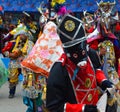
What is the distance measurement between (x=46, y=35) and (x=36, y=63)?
1.06 ft

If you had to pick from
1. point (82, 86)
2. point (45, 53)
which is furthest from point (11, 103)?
point (82, 86)

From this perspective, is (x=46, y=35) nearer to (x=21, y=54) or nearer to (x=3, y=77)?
(x=3, y=77)

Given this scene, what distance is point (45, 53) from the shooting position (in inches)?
196

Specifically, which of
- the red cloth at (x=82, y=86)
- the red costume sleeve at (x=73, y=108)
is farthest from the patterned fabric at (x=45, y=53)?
the red costume sleeve at (x=73, y=108)

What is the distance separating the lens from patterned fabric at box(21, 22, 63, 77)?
16.2 feet

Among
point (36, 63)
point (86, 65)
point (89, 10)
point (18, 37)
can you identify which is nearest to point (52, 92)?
point (86, 65)

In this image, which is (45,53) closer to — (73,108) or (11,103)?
(73,108)

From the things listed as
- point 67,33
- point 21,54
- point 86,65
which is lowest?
point 21,54

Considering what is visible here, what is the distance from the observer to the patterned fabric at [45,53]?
4934 millimetres

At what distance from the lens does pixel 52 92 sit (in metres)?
2.90

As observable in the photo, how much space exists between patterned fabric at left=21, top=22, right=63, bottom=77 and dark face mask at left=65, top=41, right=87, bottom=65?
1.93 m

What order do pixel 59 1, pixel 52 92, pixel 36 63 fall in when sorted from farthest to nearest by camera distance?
pixel 59 1
pixel 36 63
pixel 52 92

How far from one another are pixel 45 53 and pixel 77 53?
2053mm

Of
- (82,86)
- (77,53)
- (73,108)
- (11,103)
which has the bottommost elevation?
(11,103)
